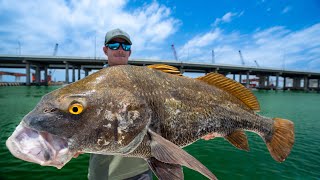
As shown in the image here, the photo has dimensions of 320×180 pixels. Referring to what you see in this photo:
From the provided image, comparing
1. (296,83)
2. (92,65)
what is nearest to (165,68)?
(92,65)

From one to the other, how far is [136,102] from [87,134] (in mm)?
606

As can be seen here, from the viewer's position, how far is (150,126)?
96.1 inches

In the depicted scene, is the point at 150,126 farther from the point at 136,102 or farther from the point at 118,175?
the point at 118,175

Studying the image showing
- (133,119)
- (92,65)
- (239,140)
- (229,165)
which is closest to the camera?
(133,119)

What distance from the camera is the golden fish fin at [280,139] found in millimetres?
3466

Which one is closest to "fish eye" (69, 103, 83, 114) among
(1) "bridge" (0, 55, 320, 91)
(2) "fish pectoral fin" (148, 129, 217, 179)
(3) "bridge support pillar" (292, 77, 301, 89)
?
(2) "fish pectoral fin" (148, 129, 217, 179)

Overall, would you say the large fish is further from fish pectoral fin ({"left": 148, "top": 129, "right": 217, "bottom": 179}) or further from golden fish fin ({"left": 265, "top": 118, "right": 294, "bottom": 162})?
golden fish fin ({"left": 265, "top": 118, "right": 294, "bottom": 162})

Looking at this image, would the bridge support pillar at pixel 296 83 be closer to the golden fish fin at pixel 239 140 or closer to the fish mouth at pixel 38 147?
the golden fish fin at pixel 239 140

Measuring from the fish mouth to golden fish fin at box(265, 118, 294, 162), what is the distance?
10.1 feet

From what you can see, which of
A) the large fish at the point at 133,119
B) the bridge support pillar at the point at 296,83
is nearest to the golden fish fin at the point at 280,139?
the large fish at the point at 133,119

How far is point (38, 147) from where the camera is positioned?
188 cm

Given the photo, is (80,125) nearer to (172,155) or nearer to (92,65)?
(172,155)

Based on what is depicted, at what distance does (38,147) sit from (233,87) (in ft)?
9.06

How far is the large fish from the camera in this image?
1.97 m
